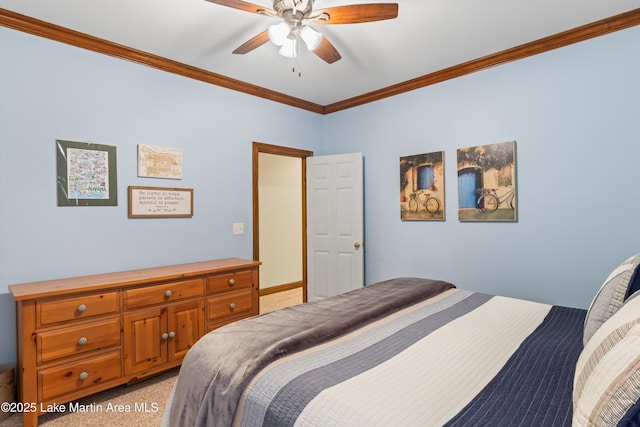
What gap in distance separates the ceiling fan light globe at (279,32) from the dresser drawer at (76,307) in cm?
203

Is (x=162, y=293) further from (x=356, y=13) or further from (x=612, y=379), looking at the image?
(x=612, y=379)

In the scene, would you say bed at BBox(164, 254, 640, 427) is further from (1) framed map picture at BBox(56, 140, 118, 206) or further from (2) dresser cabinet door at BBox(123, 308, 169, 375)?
Result: (1) framed map picture at BBox(56, 140, 118, 206)

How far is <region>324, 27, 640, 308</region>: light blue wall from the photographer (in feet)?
8.04

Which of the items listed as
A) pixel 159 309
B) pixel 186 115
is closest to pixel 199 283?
pixel 159 309

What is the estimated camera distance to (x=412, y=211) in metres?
3.60

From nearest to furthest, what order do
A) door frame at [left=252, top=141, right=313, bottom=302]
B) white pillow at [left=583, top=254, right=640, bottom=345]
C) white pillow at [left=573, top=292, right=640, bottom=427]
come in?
white pillow at [left=573, top=292, right=640, bottom=427]
white pillow at [left=583, top=254, right=640, bottom=345]
door frame at [left=252, top=141, right=313, bottom=302]

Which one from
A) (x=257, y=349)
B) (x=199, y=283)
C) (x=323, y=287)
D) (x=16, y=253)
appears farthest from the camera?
(x=323, y=287)

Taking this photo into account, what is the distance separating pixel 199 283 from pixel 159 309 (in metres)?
0.35

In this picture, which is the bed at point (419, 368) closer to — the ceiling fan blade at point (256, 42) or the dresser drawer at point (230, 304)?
the dresser drawer at point (230, 304)

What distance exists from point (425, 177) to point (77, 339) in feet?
10.6

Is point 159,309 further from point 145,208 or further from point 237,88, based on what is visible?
point 237,88

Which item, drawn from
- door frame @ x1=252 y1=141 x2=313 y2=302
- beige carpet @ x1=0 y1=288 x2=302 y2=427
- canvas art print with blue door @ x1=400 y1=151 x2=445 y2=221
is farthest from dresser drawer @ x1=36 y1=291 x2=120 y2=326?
canvas art print with blue door @ x1=400 y1=151 x2=445 y2=221

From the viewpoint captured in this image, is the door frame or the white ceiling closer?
the white ceiling

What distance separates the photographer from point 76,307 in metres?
2.15
